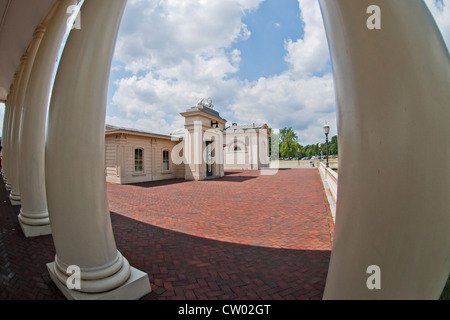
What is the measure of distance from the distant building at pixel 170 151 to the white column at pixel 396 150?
45.6ft

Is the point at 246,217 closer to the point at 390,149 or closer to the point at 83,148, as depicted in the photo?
the point at 83,148

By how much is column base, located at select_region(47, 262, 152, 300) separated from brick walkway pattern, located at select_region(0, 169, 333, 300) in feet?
0.34

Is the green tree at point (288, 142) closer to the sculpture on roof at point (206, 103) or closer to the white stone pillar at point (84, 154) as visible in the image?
the sculpture on roof at point (206, 103)

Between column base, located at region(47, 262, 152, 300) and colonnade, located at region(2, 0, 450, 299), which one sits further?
column base, located at region(47, 262, 152, 300)

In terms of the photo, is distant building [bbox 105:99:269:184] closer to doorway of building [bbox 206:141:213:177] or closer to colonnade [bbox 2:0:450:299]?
doorway of building [bbox 206:141:213:177]

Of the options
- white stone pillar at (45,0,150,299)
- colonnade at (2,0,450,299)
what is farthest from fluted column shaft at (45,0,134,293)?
colonnade at (2,0,450,299)

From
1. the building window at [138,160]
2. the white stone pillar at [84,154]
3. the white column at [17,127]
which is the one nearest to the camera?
the white stone pillar at [84,154]

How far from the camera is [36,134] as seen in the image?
13.9ft

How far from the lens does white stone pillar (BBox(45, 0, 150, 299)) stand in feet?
6.86

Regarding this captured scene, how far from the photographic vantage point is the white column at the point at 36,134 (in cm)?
419

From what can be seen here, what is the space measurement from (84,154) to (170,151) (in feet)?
50.6

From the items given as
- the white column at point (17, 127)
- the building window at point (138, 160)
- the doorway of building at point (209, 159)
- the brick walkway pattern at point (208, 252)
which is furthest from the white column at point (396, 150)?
the doorway of building at point (209, 159)
